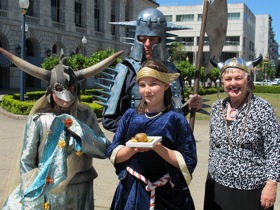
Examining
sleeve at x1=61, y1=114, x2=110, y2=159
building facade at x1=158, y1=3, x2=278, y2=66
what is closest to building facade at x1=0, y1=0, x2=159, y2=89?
sleeve at x1=61, y1=114, x2=110, y2=159

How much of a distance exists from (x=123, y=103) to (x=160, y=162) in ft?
3.09

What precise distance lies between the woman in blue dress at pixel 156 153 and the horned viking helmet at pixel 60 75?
559 mm

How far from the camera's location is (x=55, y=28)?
101 ft

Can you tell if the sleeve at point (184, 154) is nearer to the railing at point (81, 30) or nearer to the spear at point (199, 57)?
the spear at point (199, 57)

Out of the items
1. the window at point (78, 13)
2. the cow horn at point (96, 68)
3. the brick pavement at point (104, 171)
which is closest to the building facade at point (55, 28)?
the window at point (78, 13)

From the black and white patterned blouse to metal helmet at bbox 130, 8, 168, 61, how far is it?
3.24ft

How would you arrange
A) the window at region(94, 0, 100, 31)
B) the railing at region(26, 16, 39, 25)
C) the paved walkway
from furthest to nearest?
1. the window at region(94, 0, 100, 31)
2. the railing at region(26, 16, 39, 25)
3. the paved walkway

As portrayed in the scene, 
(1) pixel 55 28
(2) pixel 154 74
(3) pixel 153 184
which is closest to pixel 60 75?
(2) pixel 154 74

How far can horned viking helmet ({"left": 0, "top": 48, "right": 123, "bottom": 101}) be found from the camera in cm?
284

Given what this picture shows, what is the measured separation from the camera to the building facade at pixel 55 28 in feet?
86.3

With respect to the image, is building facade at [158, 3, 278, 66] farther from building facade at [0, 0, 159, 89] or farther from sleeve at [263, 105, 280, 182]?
sleeve at [263, 105, 280, 182]

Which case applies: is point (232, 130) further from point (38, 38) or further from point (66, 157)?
point (38, 38)

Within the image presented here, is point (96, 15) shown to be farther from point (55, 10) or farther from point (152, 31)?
point (152, 31)

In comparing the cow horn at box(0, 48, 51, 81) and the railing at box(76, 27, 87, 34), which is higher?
the railing at box(76, 27, 87, 34)
